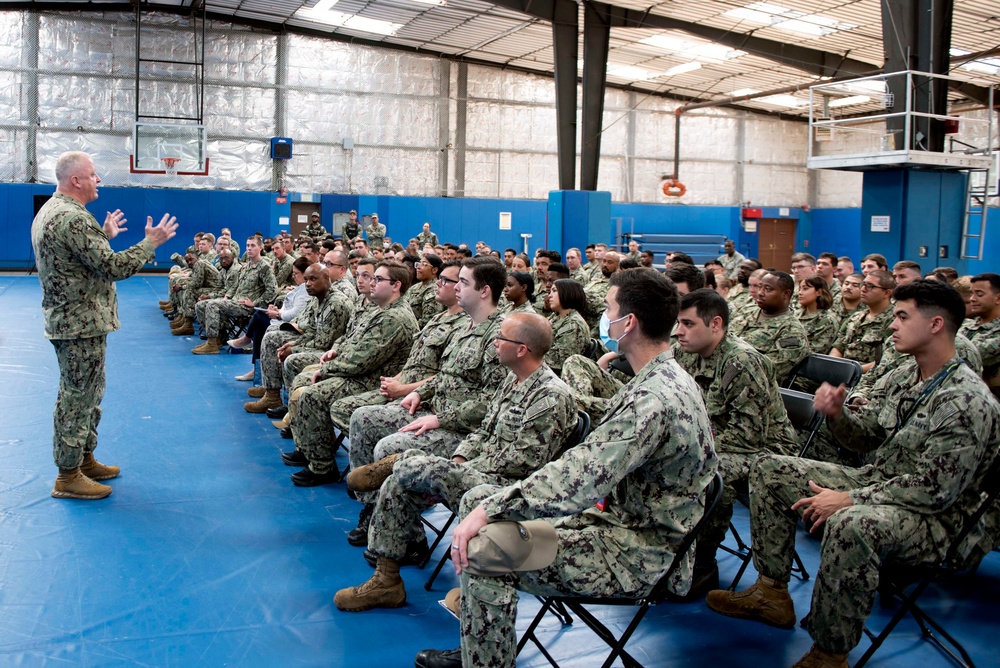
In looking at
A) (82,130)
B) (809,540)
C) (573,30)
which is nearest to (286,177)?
(82,130)

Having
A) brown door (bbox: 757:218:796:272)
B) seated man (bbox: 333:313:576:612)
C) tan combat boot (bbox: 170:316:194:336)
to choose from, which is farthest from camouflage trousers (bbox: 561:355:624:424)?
brown door (bbox: 757:218:796:272)

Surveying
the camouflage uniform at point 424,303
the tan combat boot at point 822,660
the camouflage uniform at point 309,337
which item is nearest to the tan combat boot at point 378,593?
the tan combat boot at point 822,660

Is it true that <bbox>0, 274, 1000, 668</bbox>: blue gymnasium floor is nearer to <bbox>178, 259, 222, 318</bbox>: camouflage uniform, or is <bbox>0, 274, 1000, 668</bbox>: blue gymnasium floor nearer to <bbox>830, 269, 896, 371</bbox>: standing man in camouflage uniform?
<bbox>830, 269, 896, 371</bbox>: standing man in camouflage uniform

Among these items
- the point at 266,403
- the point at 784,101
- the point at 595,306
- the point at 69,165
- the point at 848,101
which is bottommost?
the point at 266,403

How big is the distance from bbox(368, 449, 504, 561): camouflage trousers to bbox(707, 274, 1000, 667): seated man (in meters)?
1.20

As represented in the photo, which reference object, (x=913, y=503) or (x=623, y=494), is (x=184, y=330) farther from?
(x=913, y=503)

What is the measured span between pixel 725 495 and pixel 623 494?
111cm

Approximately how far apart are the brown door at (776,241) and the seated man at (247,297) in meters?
20.6

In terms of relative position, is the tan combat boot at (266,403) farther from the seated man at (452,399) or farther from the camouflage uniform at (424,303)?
the seated man at (452,399)

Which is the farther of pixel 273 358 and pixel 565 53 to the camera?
pixel 565 53

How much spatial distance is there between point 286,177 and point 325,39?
12.7 ft

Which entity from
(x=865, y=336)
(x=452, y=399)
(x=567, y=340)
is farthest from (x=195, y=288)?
(x=865, y=336)

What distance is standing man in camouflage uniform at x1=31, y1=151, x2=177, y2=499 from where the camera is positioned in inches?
191

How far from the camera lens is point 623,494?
2.77 m
